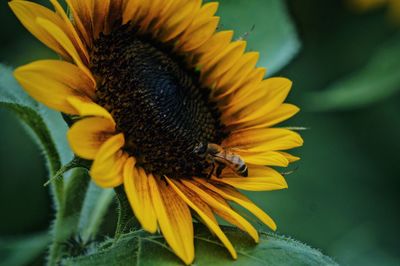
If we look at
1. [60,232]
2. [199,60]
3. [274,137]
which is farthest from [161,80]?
[60,232]

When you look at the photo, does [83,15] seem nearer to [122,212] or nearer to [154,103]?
[154,103]

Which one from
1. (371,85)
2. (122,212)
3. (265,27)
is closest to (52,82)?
(122,212)

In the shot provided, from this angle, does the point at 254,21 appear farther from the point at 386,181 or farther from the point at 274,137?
the point at 386,181

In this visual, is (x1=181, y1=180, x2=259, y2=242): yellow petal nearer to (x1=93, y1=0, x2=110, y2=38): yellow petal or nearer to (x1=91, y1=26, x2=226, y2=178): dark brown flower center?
(x1=91, y1=26, x2=226, y2=178): dark brown flower center

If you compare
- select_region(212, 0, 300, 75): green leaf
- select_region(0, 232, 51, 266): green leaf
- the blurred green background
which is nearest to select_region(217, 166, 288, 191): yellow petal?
select_region(212, 0, 300, 75): green leaf

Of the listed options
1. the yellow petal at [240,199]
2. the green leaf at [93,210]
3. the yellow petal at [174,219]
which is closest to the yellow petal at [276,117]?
the yellow petal at [240,199]

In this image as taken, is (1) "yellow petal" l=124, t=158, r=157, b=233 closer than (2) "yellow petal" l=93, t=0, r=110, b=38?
Yes
